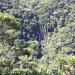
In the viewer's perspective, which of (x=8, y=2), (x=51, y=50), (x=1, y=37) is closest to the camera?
(x=1, y=37)

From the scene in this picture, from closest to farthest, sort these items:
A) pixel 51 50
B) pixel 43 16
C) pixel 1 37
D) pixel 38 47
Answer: pixel 1 37, pixel 51 50, pixel 38 47, pixel 43 16

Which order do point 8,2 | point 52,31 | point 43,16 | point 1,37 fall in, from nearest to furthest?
point 1,37
point 52,31
point 43,16
point 8,2

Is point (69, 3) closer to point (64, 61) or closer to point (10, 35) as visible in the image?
point (64, 61)

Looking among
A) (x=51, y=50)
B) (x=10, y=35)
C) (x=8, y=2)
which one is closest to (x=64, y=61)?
(x=10, y=35)

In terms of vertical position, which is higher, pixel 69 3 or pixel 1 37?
pixel 1 37

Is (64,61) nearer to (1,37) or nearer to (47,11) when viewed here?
(1,37)

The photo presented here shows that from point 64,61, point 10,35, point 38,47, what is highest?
point 10,35

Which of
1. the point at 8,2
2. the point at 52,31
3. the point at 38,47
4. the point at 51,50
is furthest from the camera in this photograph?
the point at 8,2

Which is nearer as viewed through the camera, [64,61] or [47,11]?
[64,61]

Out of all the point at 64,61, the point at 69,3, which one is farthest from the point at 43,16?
the point at 64,61
